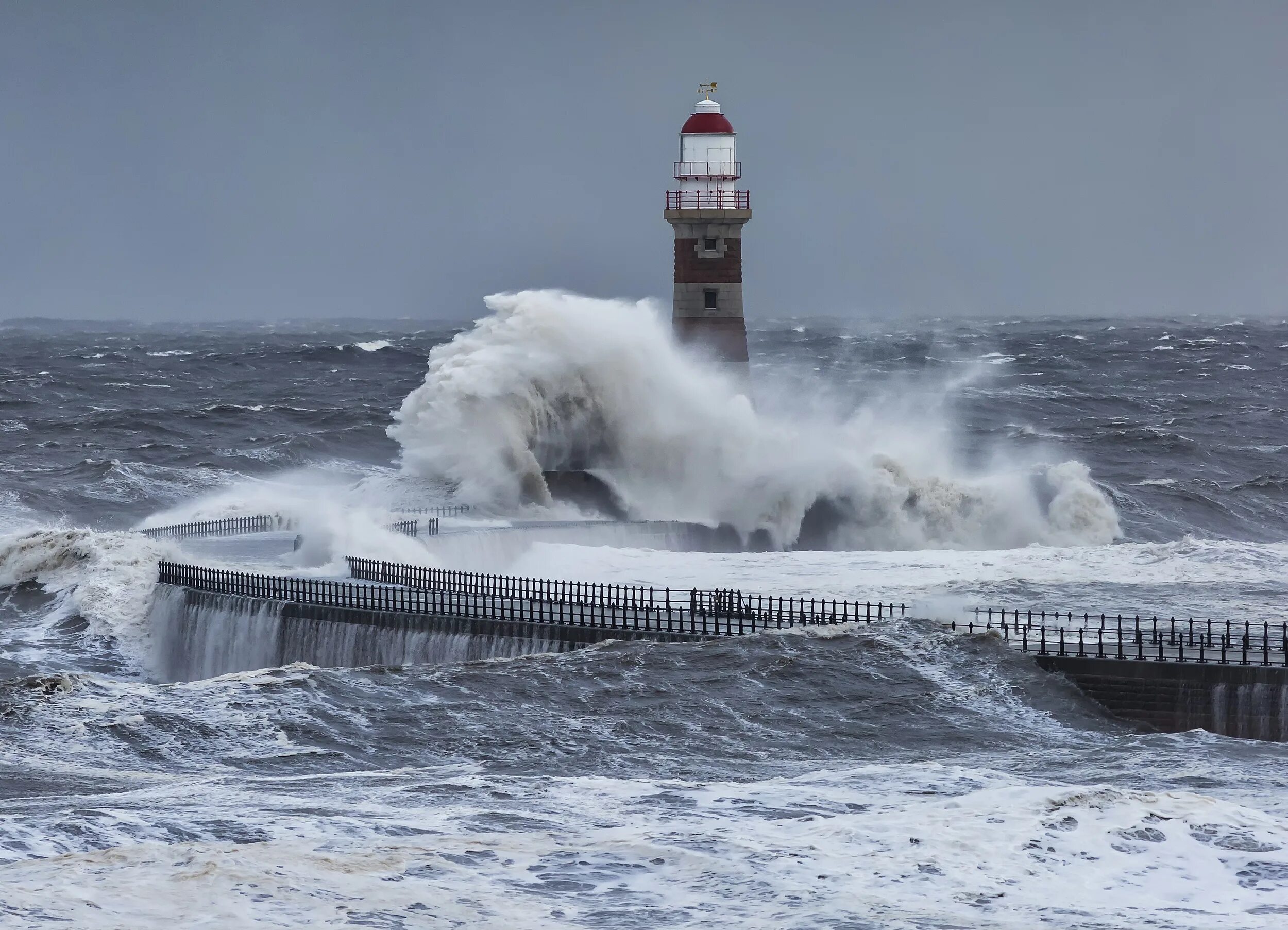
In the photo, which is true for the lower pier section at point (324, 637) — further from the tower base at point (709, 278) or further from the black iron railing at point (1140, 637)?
the tower base at point (709, 278)

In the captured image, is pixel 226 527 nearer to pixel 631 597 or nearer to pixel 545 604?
pixel 545 604

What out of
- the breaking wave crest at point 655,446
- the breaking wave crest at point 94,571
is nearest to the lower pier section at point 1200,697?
the breaking wave crest at point 94,571

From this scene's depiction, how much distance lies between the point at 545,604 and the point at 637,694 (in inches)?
236

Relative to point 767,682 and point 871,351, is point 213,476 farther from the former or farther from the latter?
point 871,351

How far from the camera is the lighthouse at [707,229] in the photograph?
4141 centimetres

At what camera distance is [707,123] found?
42.0m

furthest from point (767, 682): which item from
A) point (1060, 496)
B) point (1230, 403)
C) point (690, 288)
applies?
point (1230, 403)

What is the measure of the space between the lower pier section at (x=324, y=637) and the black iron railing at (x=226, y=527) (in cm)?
738

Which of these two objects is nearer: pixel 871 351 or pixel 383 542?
pixel 383 542

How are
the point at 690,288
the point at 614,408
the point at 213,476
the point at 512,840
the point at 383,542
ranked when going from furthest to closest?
the point at 213,476 < the point at 614,408 < the point at 690,288 < the point at 383,542 < the point at 512,840

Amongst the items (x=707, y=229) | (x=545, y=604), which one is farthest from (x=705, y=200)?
(x=545, y=604)

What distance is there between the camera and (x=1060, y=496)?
47.1 meters

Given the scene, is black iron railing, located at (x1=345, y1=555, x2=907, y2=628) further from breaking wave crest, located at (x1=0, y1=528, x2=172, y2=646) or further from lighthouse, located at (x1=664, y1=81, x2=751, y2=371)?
lighthouse, located at (x1=664, y1=81, x2=751, y2=371)

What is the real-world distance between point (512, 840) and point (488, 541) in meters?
18.4
